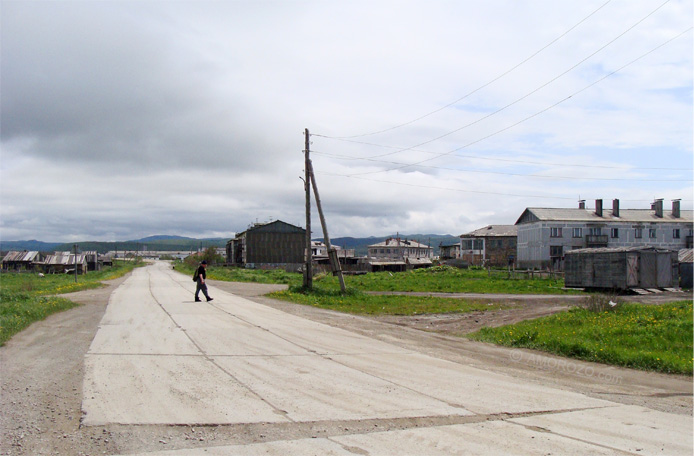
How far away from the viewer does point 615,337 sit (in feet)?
46.0

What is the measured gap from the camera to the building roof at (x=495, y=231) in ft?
291

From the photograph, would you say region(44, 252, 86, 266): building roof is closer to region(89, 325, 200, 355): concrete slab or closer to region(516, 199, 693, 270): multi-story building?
region(516, 199, 693, 270): multi-story building

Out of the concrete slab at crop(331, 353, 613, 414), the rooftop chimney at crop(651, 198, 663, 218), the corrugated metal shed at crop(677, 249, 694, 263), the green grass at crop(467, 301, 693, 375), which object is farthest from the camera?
the rooftop chimney at crop(651, 198, 663, 218)

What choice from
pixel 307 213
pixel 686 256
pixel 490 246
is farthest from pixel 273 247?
pixel 686 256

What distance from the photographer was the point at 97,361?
9773 millimetres

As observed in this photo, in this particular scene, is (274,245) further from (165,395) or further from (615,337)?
(165,395)

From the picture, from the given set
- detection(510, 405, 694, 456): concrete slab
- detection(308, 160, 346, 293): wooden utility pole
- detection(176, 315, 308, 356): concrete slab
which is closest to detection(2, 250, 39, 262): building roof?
detection(308, 160, 346, 293): wooden utility pole

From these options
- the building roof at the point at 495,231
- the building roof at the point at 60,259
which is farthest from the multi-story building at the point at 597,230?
the building roof at the point at 60,259

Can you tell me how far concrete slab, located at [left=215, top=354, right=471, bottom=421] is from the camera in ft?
22.9

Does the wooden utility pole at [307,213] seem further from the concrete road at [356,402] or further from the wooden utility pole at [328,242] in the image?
Answer: the concrete road at [356,402]

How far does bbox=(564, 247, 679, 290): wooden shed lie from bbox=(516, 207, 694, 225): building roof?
34.7 m

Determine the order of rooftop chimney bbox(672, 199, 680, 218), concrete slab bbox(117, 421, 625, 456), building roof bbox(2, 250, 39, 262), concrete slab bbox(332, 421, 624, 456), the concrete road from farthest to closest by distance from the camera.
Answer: building roof bbox(2, 250, 39, 262) < rooftop chimney bbox(672, 199, 680, 218) < the concrete road < concrete slab bbox(332, 421, 624, 456) < concrete slab bbox(117, 421, 625, 456)

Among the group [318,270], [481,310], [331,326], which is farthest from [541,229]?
[331,326]

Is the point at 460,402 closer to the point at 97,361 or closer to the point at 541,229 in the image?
the point at 97,361
